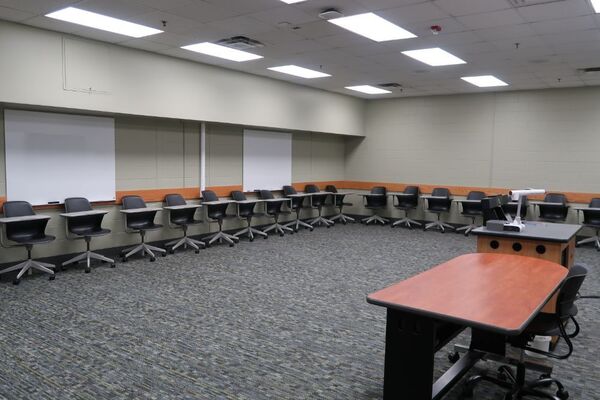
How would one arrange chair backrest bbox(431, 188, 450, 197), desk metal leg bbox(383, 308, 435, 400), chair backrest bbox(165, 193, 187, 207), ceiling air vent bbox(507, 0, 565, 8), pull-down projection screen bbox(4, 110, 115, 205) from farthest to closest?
chair backrest bbox(431, 188, 450, 197), chair backrest bbox(165, 193, 187, 207), pull-down projection screen bbox(4, 110, 115, 205), ceiling air vent bbox(507, 0, 565, 8), desk metal leg bbox(383, 308, 435, 400)

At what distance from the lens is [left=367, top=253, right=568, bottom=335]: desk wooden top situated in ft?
6.79

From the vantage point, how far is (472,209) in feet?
30.2

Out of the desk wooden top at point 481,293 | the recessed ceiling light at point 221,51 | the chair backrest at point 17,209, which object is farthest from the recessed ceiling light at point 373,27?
the chair backrest at point 17,209

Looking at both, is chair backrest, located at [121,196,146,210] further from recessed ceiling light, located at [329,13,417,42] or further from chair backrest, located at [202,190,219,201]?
recessed ceiling light, located at [329,13,417,42]

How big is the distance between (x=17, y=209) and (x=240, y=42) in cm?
340

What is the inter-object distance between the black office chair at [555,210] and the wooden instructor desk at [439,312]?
20.6 ft

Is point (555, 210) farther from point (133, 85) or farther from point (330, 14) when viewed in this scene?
point (133, 85)

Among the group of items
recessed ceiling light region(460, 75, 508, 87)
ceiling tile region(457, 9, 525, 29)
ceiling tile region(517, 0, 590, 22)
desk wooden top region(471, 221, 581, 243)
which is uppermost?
ceiling tile region(457, 9, 525, 29)

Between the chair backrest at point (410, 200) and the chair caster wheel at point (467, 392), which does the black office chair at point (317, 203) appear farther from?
the chair caster wheel at point (467, 392)

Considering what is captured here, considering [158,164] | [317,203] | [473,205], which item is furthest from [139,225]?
[473,205]

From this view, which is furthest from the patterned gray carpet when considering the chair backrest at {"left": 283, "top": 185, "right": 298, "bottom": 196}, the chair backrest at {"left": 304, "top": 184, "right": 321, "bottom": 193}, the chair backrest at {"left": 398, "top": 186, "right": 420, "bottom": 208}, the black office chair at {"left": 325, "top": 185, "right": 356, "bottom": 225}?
the black office chair at {"left": 325, "top": 185, "right": 356, "bottom": 225}

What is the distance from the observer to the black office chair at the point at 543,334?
2621mm

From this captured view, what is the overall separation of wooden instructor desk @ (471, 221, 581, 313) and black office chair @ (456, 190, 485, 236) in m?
4.88

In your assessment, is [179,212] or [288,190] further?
[288,190]
